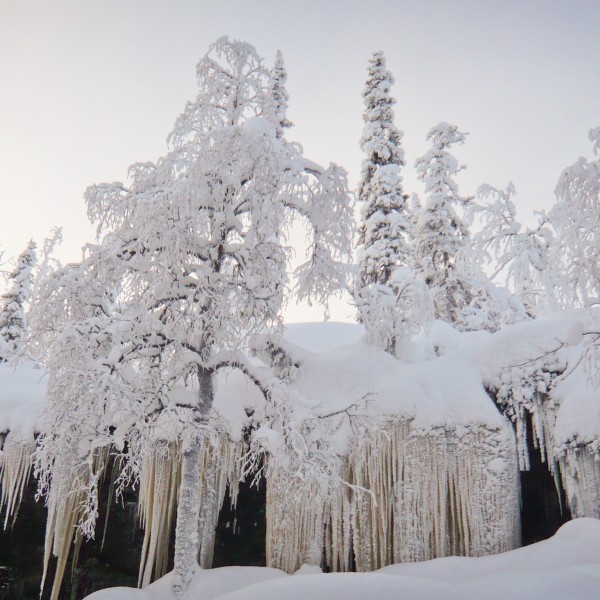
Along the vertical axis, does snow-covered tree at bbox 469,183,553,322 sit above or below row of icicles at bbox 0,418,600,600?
above

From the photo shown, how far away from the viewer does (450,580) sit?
255 inches

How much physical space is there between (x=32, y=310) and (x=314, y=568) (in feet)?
18.8

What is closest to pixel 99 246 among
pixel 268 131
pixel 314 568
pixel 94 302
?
pixel 94 302

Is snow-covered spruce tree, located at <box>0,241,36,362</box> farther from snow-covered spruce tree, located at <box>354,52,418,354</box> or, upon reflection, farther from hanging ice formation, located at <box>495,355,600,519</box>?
hanging ice formation, located at <box>495,355,600,519</box>

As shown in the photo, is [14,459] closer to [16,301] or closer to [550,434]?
[550,434]

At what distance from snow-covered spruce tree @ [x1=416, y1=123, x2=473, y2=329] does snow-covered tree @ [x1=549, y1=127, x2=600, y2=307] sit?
9415 millimetres

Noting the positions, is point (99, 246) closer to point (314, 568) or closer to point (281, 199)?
point (281, 199)

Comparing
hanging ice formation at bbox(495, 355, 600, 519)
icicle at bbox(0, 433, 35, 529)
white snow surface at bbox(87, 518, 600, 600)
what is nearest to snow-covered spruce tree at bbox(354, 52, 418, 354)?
hanging ice formation at bbox(495, 355, 600, 519)

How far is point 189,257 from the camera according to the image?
7.72 metres

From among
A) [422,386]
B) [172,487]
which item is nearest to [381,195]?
[422,386]

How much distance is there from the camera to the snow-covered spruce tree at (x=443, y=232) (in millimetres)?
17062

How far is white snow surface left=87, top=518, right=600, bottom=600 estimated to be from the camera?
4.41 metres

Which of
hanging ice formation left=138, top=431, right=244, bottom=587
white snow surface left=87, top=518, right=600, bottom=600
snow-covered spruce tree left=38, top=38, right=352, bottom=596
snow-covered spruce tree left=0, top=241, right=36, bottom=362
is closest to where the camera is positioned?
white snow surface left=87, top=518, right=600, bottom=600

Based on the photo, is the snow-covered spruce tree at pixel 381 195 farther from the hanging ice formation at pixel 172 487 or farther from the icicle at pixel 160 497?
the icicle at pixel 160 497
